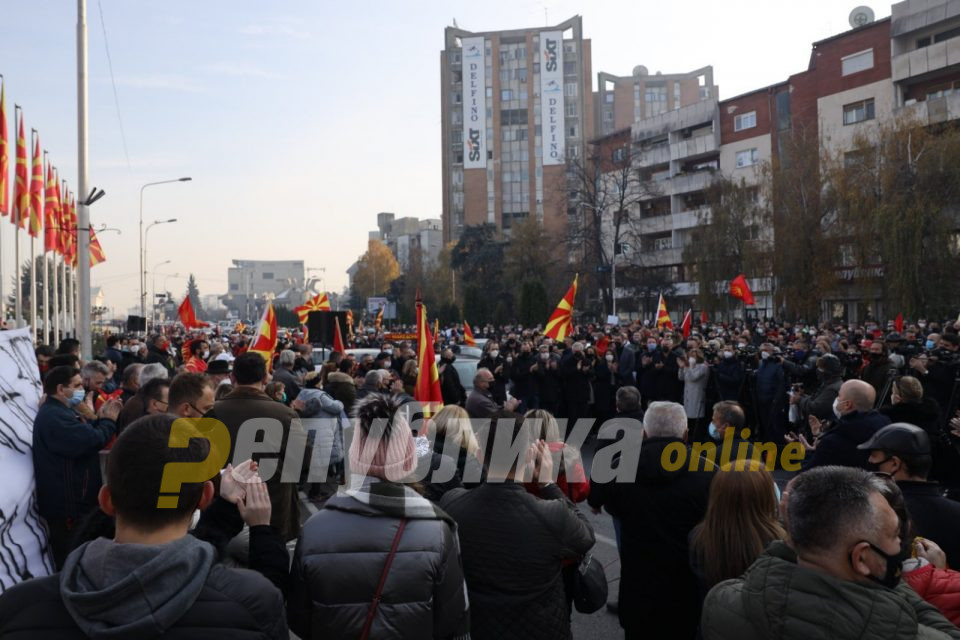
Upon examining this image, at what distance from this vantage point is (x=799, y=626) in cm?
222

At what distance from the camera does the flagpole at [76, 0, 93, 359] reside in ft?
53.7

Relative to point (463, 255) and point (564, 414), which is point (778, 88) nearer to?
point (463, 255)

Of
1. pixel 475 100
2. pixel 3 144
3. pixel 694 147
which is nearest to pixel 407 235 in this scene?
pixel 475 100

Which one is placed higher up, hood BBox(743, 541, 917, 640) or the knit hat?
the knit hat

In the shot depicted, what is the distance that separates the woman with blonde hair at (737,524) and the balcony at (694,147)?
6081 centimetres

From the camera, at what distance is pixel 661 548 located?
14.0 ft

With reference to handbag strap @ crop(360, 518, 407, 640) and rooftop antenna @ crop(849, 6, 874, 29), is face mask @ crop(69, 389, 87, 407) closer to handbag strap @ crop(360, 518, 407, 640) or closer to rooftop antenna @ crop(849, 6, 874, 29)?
handbag strap @ crop(360, 518, 407, 640)

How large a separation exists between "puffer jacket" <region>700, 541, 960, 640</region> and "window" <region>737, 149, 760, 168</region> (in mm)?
59544

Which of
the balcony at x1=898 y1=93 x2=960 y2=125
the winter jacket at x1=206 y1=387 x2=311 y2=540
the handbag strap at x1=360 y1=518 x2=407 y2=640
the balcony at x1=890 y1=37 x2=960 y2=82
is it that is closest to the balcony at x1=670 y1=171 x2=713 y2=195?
the balcony at x1=890 y1=37 x2=960 y2=82

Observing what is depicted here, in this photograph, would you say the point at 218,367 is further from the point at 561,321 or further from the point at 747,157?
the point at 747,157

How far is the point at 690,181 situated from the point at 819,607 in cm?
6204

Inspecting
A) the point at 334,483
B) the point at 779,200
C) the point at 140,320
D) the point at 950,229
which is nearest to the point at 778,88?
the point at 779,200

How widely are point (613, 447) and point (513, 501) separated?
1.75m

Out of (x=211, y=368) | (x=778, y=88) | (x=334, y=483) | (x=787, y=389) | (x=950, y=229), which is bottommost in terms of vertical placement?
(x=334, y=483)
